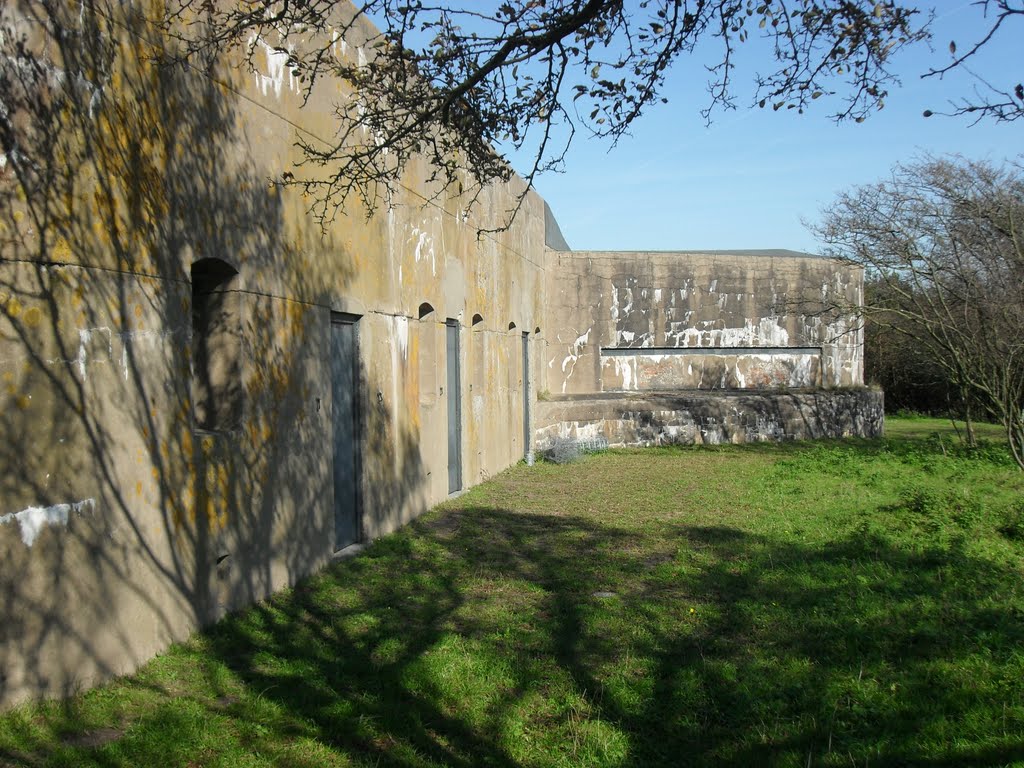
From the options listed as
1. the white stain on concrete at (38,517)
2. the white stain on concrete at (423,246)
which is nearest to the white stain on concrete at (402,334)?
the white stain on concrete at (423,246)

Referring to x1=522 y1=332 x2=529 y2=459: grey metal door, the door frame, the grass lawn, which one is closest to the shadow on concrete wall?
the grass lawn

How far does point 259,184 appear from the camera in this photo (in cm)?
661

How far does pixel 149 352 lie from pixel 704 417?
14416mm

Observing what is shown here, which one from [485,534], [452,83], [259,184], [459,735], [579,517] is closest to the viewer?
[459,735]

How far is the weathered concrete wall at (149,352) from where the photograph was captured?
4332 mm

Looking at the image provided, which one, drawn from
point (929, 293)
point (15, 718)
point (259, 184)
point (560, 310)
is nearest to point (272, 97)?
point (259, 184)

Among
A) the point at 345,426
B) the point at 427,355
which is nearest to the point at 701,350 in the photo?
the point at 427,355

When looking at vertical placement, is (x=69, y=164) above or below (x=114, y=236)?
above

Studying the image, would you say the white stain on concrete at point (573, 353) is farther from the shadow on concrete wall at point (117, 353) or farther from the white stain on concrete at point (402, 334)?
the shadow on concrete wall at point (117, 353)

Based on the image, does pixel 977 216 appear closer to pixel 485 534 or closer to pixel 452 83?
pixel 485 534

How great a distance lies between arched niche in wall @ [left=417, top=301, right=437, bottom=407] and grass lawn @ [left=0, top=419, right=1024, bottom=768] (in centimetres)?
203

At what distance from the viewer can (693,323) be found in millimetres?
20062

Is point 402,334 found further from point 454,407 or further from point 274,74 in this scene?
point 274,74

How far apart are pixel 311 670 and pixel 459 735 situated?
114 cm
